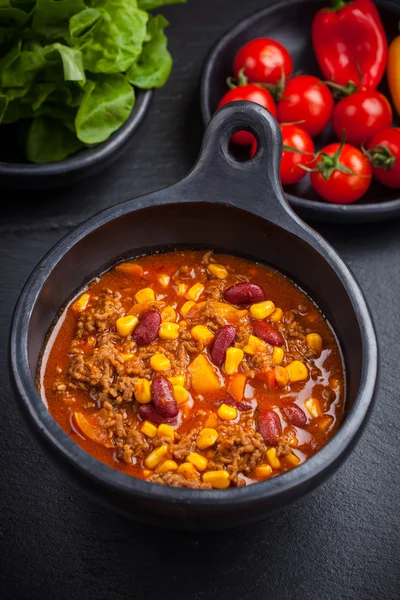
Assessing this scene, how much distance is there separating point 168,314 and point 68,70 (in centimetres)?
146

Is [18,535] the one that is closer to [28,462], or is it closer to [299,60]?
[28,462]

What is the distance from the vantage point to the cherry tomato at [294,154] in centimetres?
452

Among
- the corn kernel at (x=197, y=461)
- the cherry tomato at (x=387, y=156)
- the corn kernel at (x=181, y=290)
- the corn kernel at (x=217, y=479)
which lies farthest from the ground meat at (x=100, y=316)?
the cherry tomato at (x=387, y=156)

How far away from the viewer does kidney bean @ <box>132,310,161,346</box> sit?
357 cm

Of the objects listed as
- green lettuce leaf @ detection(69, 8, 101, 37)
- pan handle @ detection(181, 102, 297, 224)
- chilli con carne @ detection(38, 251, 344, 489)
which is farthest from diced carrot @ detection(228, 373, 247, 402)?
green lettuce leaf @ detection(69, 8, 101, 37)

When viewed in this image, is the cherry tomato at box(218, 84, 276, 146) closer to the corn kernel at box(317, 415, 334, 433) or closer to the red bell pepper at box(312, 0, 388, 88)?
the red bell pepper at box(312, 0, 388, 88)

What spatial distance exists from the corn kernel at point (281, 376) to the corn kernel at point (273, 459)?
32 centimetres

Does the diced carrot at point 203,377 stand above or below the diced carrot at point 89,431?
above

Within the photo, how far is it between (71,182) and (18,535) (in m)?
1.89

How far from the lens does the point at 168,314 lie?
3.71 metres

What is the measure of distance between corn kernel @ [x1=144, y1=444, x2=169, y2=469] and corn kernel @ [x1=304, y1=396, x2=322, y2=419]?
0.63 m

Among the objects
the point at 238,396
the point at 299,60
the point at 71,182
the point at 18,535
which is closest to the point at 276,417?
the point at 238,396

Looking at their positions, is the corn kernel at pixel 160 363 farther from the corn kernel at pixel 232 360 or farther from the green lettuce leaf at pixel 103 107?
the green lettuce leaf at pixel 103 107

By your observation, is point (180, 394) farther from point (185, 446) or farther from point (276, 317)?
point (276, 317)
